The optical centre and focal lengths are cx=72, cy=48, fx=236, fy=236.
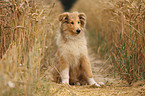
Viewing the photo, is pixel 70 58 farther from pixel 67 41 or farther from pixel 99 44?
pixel 99 44

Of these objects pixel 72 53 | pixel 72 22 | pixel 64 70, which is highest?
pixel 72 22

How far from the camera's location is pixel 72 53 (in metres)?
4.63

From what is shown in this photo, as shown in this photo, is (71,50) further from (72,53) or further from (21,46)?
(21,46)

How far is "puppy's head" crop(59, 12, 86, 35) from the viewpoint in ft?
15.5

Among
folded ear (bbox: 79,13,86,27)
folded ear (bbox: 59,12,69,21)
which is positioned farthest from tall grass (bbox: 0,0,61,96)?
folded ear (bbox: 79,13,86,27)

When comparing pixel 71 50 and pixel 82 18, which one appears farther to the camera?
pixel 82 18

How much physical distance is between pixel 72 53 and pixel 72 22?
64 centimetres

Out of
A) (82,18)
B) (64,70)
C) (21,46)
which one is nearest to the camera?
(21,46)

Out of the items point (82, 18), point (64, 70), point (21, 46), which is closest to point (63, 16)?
point (82, 18)

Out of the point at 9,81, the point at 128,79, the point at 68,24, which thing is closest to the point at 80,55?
the point at 68,24

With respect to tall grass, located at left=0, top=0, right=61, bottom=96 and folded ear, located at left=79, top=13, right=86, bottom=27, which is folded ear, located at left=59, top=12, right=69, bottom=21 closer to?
folded ear, located at left=79, top=13, right=86, bottom=27

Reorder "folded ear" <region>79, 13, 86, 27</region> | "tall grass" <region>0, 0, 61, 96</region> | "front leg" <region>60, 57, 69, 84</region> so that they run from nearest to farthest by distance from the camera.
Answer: "tall grass" <region>0, 0, 61, 96</region> < "front leg" <region>60, 57, 69, 84</region> < "folded ear" <region>79, 13, 86, 27</region>

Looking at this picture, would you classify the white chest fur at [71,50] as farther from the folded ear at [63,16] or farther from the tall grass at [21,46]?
the tall grass at [21,46]

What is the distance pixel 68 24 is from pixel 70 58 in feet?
2.30
